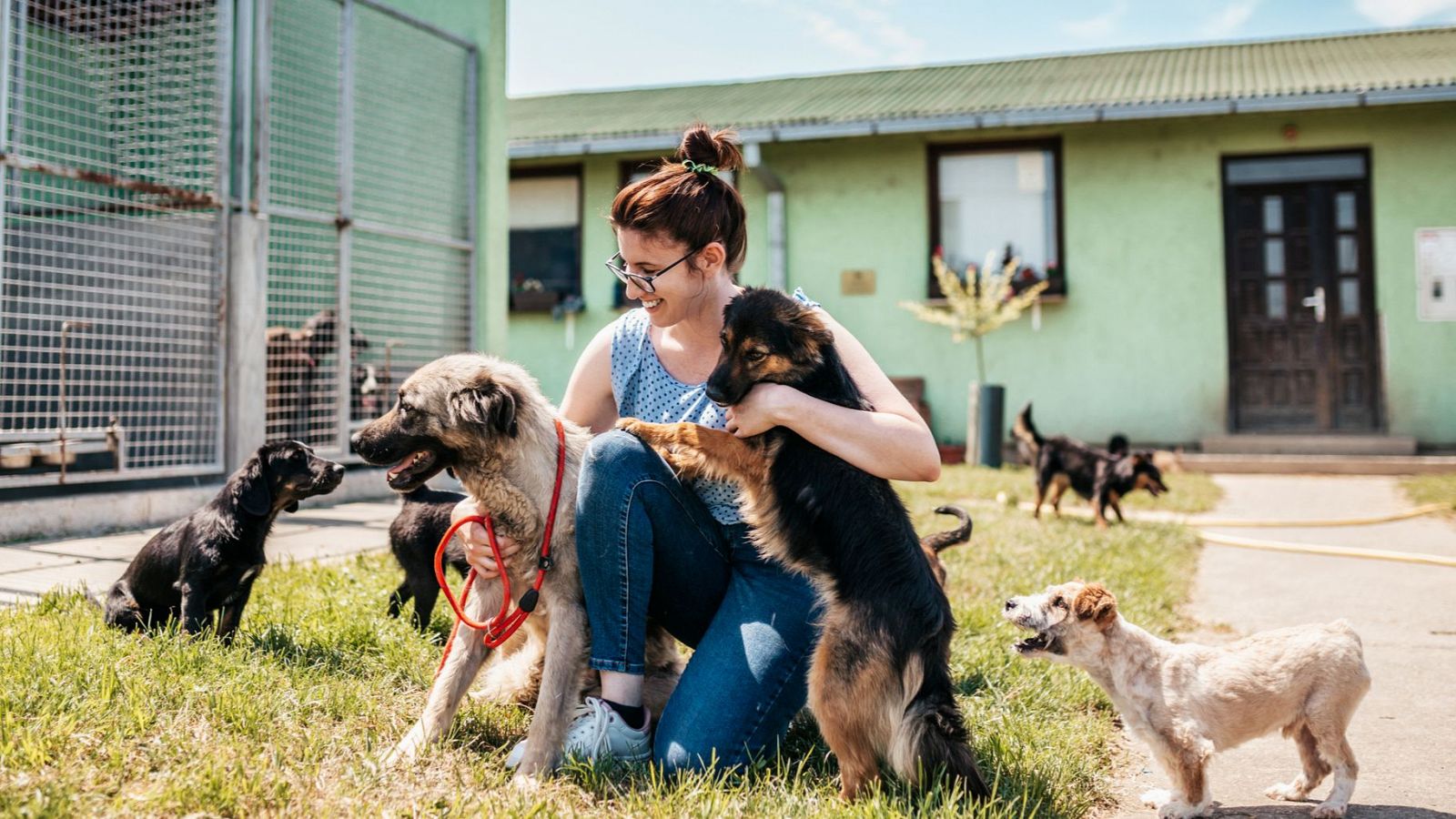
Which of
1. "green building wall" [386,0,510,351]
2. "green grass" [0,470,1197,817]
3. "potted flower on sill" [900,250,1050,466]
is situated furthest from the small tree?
"green grass" [0,470,1197,817]

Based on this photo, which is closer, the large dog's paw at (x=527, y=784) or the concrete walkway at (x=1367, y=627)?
the large dog's paw at (x=527, y=784)

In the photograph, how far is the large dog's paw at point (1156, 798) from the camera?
2391 millimetres

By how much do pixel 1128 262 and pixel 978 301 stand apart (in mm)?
1874

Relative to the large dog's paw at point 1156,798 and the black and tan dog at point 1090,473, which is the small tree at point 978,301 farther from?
the large dog's paw at point 1156,798

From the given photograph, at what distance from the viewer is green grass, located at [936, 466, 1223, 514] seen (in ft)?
26.3

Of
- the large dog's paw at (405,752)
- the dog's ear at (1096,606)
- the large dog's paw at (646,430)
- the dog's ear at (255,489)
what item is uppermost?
the large dog's paw at (646,430)

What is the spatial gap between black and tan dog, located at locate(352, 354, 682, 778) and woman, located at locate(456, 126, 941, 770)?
2.8 inches

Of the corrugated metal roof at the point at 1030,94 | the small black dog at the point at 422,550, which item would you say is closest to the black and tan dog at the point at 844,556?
the small black dog at the point at 422,550

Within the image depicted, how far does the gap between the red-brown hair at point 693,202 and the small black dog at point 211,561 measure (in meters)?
1.66

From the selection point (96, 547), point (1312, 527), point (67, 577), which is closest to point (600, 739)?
point (67, 577)

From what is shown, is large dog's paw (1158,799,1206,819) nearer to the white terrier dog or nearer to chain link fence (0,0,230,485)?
the white terrier dog

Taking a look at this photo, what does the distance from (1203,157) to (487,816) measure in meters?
11.9

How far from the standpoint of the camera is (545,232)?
13844 mm

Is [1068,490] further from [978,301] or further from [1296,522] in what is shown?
[978,301]
